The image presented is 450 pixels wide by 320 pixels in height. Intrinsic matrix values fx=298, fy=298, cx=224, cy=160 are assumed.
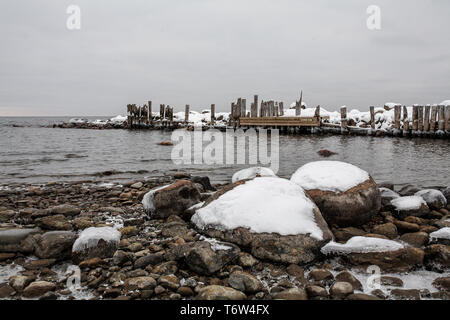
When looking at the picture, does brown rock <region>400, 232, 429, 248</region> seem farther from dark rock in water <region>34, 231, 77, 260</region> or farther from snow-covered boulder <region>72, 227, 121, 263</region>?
dark rock in water <region>34, 231, 77, 260</region>

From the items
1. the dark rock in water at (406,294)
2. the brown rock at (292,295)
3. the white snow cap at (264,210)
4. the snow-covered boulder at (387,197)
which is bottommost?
the dark rock in water at (406,294)

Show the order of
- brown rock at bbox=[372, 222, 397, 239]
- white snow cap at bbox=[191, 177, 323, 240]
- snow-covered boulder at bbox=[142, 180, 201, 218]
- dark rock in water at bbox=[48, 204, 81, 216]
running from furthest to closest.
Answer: dark rock in water at bbox=[48, 204, 81, 216] → snow-covered boulder at bbox=[142, 180, 201, 218] → brown rock at bbox=[372, 222, 397, 239] → white snow cap at bbox=[191, 177, 323, 240]

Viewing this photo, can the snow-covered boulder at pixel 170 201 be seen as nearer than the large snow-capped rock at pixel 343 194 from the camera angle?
No

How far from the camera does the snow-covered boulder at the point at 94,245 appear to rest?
131 inches

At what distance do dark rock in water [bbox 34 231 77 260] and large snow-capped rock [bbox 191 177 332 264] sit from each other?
63.0 inches

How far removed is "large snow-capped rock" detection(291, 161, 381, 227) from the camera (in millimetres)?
4406

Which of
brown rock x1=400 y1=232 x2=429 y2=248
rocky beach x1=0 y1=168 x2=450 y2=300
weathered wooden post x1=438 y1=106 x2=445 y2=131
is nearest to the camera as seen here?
rocky beach x1=0 y1=168 x2=450 y2=300

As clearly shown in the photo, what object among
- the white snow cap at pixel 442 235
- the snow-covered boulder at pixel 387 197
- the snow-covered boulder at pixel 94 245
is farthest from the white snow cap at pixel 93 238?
the snow-covered boulder at pixel 387 197

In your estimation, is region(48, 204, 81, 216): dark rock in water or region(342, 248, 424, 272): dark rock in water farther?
region(48, 204, 81, 216): dark rock in water

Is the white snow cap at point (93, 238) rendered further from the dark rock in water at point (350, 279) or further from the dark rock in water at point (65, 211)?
the dark rock in water at point (350, 279)

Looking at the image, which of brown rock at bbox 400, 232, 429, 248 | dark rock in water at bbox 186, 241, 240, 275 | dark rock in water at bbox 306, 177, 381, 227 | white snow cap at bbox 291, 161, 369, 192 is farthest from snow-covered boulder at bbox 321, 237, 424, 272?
white snow cap at bbox 291, 161, 369, 192

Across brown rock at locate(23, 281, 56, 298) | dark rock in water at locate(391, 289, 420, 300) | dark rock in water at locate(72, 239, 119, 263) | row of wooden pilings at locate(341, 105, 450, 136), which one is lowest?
dark rock in water at locate(391, 289, 420, 300)

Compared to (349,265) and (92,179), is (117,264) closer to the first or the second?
Answer: (349,265)

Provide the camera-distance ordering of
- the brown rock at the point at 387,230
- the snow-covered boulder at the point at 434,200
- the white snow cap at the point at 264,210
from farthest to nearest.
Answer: the snow-covered boulder at the point at 434,200
the brown rock at the point at 387,230
the white snow cap at the point at 264,210
